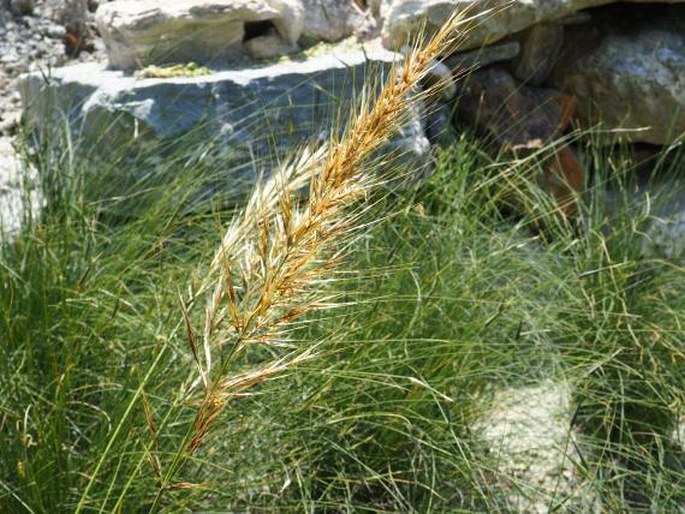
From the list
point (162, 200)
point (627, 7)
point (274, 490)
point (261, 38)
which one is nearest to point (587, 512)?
point (274, 490)

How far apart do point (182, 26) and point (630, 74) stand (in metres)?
1.96

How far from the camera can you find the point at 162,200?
2.86 meters

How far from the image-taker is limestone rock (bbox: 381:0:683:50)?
409 centimetres

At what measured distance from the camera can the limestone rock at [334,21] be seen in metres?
4.43

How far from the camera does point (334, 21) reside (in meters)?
4.48

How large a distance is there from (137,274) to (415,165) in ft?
4.00

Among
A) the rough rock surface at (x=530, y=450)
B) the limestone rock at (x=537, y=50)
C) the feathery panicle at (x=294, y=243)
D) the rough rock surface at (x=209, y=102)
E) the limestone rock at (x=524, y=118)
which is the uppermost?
the feathery panicle at (x=294, y=243)

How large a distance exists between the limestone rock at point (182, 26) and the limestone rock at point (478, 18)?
0.39 m

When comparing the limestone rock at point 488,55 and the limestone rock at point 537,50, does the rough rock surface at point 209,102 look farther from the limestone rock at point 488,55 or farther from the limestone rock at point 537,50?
the limestone rock at point 537,50

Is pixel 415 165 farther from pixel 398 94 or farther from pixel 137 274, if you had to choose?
pixel 398 94

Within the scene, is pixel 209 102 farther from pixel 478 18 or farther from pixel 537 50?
pixel 537 50

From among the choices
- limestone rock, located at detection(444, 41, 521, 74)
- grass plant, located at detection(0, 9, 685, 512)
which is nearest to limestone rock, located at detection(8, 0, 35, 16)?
grass plant, located at detection(0, 9, 685, 512)

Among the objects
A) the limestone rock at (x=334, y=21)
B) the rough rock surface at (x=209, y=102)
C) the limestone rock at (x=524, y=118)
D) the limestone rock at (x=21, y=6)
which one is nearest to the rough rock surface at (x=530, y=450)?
the rough rock surface at (x=209, y=102)

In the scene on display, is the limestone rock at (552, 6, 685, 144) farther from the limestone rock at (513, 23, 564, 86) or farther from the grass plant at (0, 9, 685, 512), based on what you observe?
the grass plant at (0, 9, 685, 512)
